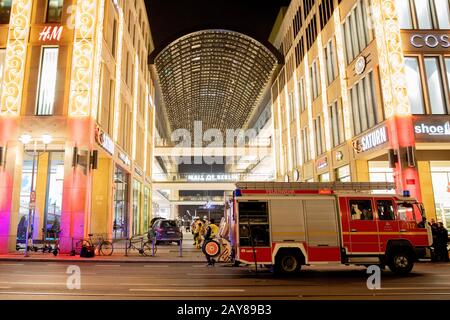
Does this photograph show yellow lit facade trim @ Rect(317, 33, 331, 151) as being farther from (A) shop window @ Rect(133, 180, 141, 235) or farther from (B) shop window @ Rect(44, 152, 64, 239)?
(B) shop window @ Rect(44, 152, 64, 239)

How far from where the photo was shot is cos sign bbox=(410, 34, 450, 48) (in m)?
20.3

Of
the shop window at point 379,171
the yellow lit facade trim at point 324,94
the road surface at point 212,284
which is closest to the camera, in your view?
the road surface at point 212,284

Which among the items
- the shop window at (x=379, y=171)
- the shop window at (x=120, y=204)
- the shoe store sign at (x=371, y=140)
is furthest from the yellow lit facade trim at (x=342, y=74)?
the shop window at (x=120, y=204)

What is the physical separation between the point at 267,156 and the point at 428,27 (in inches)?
1379

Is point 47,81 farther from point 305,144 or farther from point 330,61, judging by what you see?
point 305,144

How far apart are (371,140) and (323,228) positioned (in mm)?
11534

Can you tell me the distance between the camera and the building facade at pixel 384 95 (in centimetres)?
1914

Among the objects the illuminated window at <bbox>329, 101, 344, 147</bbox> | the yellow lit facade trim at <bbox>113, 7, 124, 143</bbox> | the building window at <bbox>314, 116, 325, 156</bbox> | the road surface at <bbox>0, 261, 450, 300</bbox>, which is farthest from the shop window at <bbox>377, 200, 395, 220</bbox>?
the yellow lit facade trim at <bbox>113, 7, 124, 143</bbox>

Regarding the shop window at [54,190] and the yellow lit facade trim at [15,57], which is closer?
the yellow lit facade trim at [15,57]

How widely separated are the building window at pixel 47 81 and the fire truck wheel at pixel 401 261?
775 inches

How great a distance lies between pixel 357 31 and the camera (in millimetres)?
23844

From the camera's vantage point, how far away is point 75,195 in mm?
19016

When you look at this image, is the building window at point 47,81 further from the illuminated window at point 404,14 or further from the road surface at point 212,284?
the illuminated window at point 404,14
